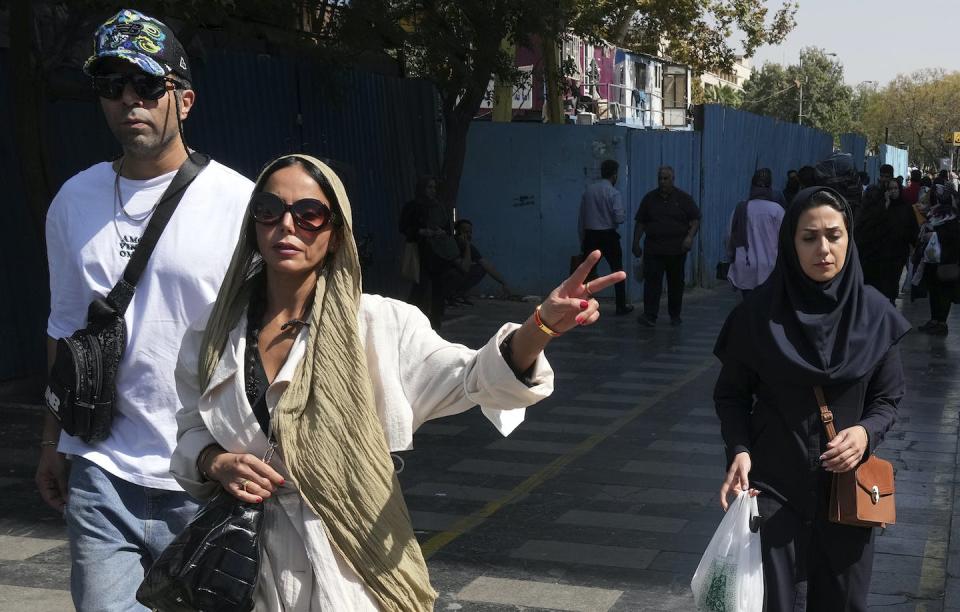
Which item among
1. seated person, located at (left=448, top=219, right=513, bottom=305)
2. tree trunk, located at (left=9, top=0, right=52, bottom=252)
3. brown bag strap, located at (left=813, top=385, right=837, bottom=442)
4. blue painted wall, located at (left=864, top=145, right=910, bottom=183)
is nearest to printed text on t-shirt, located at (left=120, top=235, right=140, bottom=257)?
brown bag strap, located at (left=813, top=385, right=837, bottom=442)

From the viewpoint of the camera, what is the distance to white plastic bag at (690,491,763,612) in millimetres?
3523

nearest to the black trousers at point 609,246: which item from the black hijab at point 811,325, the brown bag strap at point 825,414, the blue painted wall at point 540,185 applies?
the blue painted wall at point 540,185

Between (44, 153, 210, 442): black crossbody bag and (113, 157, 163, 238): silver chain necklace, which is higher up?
(113, 157, 163, 238): silver chain necklace

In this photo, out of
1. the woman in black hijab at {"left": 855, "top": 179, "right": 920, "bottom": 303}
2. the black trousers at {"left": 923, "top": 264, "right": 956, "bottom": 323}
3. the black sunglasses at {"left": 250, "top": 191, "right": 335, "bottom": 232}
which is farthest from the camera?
the black trousers at {"left": 923, "top": 264, "right": 956, "bottom": 323}

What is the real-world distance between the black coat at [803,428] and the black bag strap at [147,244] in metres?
1.86

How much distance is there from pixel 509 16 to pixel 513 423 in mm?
12043

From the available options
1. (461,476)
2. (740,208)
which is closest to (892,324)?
(461,476)

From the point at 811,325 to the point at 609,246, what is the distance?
12083 mm

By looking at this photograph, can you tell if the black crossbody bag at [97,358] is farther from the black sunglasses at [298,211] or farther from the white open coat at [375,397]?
the black sunglasses at [298,211]

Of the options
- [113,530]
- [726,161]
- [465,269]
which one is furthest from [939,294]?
[113,530]

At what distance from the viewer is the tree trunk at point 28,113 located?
8.91 metres

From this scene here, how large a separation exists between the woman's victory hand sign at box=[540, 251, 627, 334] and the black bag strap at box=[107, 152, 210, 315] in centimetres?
121

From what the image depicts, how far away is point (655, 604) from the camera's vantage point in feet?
17.1

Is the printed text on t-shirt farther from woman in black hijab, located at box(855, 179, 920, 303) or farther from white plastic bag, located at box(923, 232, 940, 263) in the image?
white plastic bag, located at box(923, 232, 940, 263)
